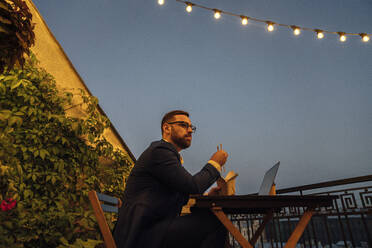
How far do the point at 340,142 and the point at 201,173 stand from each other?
4562cm

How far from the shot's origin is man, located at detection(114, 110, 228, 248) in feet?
3.27

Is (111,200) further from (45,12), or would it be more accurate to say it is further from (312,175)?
(312,175)

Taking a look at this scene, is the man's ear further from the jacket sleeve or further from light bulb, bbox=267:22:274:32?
light bulb, bbox=267:22:274:32

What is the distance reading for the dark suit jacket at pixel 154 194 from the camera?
3.39ft

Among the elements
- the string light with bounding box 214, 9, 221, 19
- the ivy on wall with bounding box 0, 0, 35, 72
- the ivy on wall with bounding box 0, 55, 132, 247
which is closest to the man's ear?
the ivy on wall with bounding box 0, 0, 35, 72

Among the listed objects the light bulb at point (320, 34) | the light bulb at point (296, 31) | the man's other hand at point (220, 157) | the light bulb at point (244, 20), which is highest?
the light bulb at point (244, 20)

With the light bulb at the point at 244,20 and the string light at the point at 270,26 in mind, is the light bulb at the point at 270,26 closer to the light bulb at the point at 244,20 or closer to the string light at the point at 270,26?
the string light at the point at 270,26

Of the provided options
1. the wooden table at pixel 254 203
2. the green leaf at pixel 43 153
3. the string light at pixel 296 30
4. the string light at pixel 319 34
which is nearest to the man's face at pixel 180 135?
the wooden table at pixel 254 203

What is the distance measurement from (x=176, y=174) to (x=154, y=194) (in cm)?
17

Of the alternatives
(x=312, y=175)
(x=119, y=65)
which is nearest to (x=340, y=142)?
(x=312, y=175)

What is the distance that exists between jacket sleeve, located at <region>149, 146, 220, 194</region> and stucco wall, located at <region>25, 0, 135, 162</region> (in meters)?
2.42

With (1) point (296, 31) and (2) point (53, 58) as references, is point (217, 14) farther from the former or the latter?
(2) point (53, 58)

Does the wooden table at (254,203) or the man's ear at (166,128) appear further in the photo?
the man's ear at (166,128)

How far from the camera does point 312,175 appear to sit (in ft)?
142
